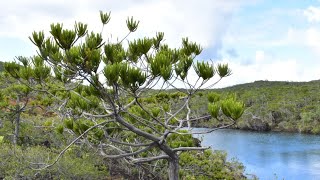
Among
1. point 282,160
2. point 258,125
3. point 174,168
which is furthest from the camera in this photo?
point 258,125

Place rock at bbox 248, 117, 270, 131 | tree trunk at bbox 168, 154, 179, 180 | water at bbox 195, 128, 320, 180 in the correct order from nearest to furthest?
tree trunk at bbox 168, 154, 179, 180 → water at bbox 195, 128, 320, 180 → rock at bbox 248, 117, 270, 131

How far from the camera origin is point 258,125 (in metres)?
68.1

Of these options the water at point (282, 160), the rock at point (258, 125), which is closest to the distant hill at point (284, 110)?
the rock at point (258, 125)

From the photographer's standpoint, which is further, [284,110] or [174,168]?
[284,110]

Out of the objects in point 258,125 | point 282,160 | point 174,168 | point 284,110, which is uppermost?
point 284,110

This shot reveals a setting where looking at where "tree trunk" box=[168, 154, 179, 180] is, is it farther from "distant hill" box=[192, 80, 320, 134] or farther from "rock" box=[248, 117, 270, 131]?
"rock" box=[248, 117, 270, 131]

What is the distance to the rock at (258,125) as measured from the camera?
67.8 m

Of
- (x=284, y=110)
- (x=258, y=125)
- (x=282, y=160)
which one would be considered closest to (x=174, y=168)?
(x=282, y=160)

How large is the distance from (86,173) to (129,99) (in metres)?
4.77

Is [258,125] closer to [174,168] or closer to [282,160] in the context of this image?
[282,160]

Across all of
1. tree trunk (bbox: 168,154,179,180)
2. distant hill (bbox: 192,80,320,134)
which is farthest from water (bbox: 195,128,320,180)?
distant hill (bbox: 192,80,320,134)

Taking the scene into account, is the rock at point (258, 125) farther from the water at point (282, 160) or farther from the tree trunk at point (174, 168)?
the tree trunk at point (174, 168)

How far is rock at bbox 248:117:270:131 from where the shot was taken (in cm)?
6775

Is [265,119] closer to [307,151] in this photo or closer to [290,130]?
[290,130]
